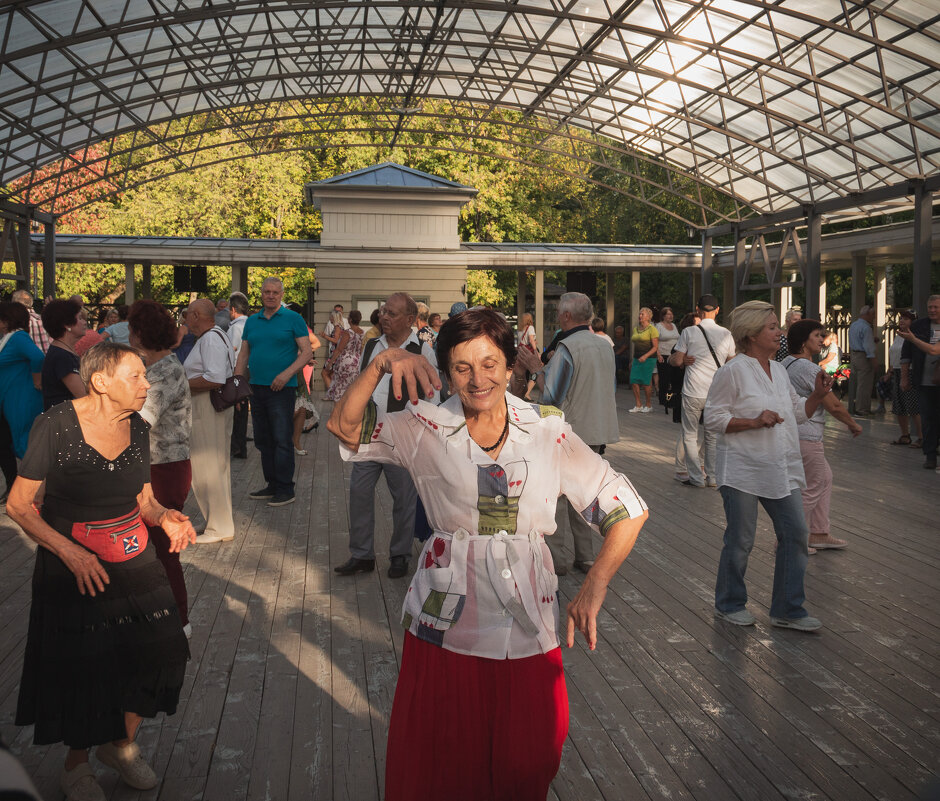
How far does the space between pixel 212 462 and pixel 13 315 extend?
8.79 feet

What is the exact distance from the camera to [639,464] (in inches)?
467

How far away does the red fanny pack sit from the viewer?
3469 mm

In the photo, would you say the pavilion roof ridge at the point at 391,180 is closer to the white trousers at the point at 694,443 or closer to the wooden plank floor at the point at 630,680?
the white trousers at the point at 694,443

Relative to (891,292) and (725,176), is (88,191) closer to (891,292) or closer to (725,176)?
(725,176)

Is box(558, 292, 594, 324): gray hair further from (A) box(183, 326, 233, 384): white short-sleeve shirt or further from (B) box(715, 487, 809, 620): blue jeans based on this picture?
(A) box(183, 326, 233, 384): white short-sleeve shirt

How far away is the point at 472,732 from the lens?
7.86ft

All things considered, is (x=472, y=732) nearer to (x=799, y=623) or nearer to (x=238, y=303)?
(x=799, y=623)

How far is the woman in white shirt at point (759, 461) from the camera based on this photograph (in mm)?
5223

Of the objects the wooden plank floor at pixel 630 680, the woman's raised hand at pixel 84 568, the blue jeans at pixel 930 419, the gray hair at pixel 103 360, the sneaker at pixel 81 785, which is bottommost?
the wooden plank floor at pixel 630 680

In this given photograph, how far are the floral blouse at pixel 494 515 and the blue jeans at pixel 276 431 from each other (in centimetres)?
637

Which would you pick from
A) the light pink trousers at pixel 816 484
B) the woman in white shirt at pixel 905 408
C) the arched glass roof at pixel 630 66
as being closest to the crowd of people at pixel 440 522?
the light pink trousers at pixel 816 484

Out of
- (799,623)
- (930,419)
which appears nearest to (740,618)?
(799,623)

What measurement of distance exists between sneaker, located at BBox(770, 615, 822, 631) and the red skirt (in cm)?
334

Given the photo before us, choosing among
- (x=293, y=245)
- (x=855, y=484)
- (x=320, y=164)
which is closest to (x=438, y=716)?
(x=855, y=484)
